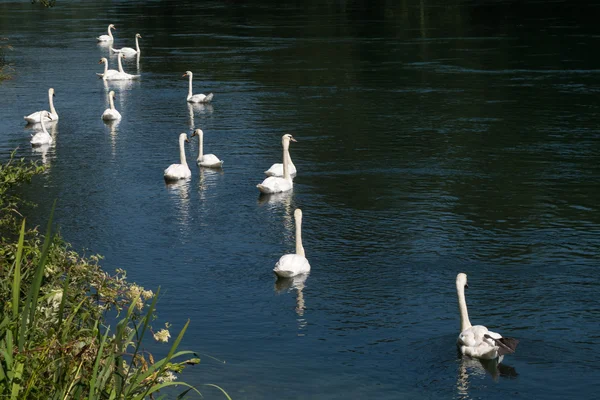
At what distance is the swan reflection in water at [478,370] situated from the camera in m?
15.8

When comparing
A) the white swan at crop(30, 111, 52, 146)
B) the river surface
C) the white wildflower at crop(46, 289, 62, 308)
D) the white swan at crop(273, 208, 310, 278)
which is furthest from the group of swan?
the white wildflower at crop(46, 289, 62, 308)

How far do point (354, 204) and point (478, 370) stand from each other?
10.2 meters

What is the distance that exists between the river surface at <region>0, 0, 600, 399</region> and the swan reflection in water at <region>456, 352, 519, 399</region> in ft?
0.14

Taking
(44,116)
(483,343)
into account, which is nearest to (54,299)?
(483,343)

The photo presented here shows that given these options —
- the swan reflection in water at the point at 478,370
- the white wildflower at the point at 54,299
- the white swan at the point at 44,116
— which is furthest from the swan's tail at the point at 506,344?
the white swan at the point at 44,116

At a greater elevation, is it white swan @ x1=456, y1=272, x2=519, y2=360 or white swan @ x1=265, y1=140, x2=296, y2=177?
white swan @ x1=265, y1=140, x2=296, y2=177

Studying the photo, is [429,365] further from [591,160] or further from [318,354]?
[591,160]

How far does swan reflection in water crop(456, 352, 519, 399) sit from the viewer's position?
51.9 feet

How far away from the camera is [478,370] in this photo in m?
16.1

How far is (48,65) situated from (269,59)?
1126 cm

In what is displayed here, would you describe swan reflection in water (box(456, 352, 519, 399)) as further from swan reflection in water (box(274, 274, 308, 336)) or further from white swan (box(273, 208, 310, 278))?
white swan (box(273, 208, 310, 278))

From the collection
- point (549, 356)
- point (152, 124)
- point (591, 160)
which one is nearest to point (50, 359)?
point (549, 356)

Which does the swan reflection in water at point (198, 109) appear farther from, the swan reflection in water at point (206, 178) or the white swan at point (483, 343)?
the white swan at point (483, 343)

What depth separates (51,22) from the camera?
263ft
